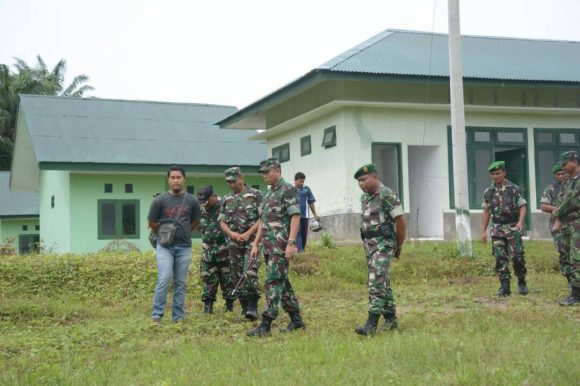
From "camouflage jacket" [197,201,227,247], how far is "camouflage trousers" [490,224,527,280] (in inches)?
164

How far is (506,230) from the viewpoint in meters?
11.9

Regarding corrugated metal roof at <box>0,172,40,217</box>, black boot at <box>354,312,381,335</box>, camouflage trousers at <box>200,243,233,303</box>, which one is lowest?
black boot at <box>354,312,381,335</box>

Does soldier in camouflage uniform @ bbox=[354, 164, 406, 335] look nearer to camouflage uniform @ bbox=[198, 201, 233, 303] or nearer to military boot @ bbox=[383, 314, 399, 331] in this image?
military boot @ bbox=[383, 314, 399, 331]

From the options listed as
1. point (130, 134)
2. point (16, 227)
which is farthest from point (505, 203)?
point (16, 227)

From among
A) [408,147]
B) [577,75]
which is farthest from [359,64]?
[577,75]

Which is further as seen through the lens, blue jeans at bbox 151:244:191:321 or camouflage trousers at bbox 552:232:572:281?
camouflage trousers at bbox 552:232:572:281

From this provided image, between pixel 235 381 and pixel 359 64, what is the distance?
13922mm

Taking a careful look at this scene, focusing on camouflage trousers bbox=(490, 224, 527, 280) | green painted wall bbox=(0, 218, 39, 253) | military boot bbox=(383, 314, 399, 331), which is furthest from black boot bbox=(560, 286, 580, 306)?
green painted wall bbox=(0, 218, 39, 253)

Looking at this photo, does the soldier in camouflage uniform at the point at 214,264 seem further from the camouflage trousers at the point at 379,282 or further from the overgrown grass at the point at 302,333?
the camouflage trousers at the point at 379,282

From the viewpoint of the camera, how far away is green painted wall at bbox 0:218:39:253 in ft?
123

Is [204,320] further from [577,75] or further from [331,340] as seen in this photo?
[577,75]

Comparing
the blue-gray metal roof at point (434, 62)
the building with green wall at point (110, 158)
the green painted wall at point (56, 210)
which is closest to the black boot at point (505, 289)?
the blue-gray metal roof at point (434, 62)

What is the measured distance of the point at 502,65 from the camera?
2152cm

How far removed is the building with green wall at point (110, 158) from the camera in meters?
26.0
